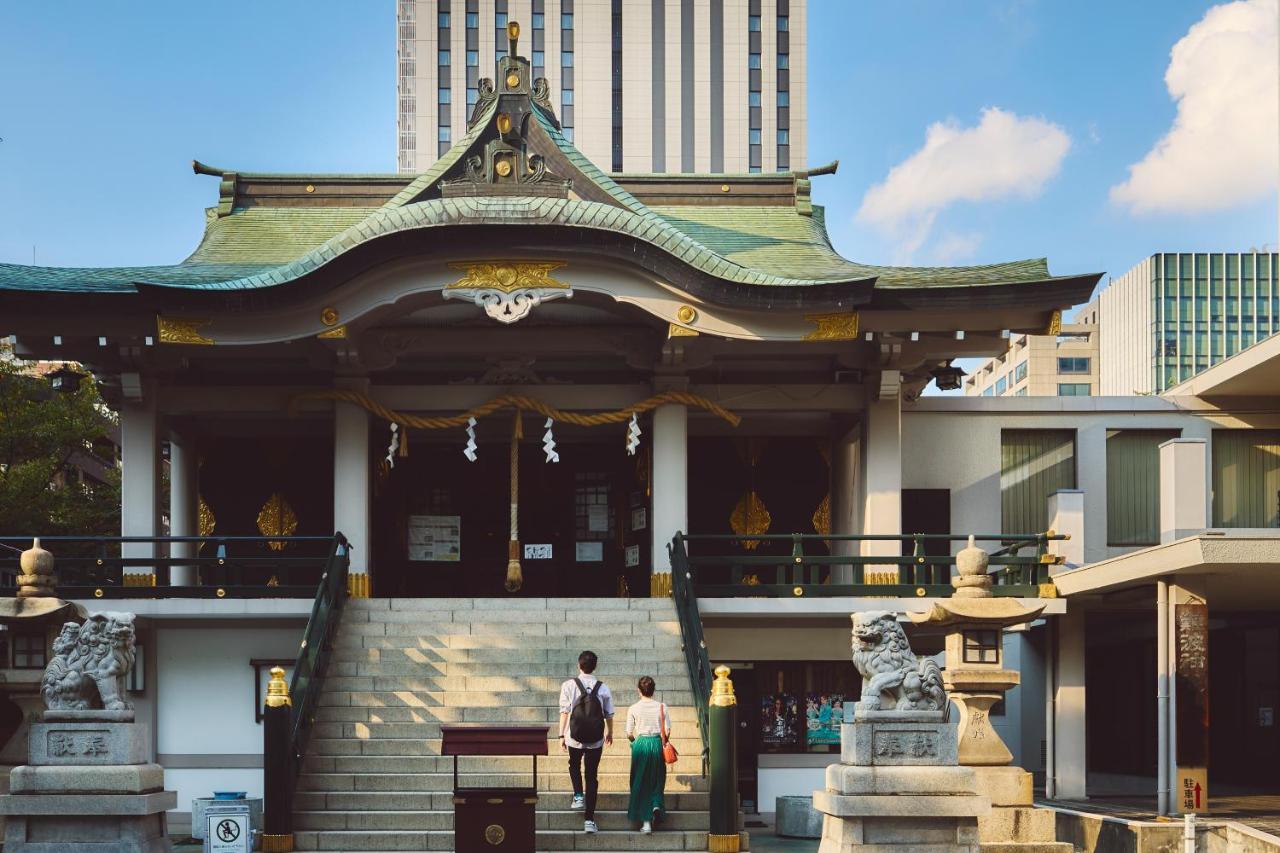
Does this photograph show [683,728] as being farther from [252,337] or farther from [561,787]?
[252,337]

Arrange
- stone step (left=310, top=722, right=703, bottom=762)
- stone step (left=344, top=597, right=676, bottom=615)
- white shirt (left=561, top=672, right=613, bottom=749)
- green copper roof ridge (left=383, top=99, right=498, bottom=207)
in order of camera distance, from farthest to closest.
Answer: green copper roof ridge (left=383, top=99, right=498, bottom=207) < stone step (left=344, top=597, right=676, bottom=615) < stone step (left=310, top=722, right=703, bottom=762) < white shirt (left=561, top=672, right=613, bottom=749)

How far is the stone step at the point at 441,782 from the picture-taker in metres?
16.1

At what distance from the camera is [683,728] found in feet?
56.8

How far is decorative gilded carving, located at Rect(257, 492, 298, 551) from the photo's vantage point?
81.1 feet

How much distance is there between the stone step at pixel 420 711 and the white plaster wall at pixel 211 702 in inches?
124

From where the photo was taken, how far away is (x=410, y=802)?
51.8ft

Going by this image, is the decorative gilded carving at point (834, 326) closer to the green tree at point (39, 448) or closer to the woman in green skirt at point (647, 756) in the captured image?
the woman in green skirt at point (647, 756)

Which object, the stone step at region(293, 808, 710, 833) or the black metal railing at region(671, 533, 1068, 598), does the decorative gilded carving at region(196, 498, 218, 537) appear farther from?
the stone step at region(293, 808, 710, 833)

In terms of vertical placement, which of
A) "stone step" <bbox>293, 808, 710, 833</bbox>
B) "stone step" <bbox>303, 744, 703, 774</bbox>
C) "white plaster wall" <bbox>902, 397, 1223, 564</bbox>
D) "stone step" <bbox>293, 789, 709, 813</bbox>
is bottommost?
"stone step" <bbox>293, 808, 710, 833</bbox>

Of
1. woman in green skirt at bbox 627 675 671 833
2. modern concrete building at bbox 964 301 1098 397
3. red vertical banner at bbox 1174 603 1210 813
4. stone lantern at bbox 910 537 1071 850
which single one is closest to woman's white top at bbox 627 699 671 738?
woman in green skirt at bbox 627 675 671 833

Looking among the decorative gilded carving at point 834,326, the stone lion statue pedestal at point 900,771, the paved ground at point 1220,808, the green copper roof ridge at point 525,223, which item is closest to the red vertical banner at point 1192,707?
→ the paved ground at point 1220,808

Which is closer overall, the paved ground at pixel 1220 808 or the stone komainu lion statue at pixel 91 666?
the stone komainu lion statue at pixel 91 666

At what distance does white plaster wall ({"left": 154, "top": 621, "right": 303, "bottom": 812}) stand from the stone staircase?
1.82 m

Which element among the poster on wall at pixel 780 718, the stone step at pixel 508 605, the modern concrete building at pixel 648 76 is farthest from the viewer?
the modern concrete building at pixel 648 76
